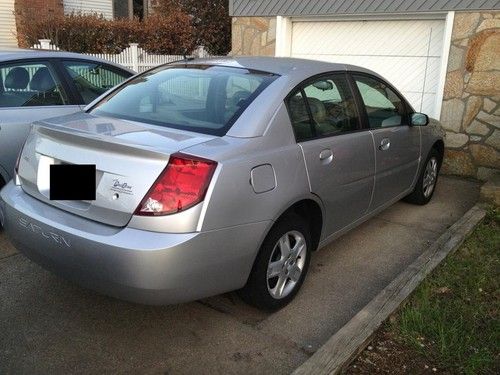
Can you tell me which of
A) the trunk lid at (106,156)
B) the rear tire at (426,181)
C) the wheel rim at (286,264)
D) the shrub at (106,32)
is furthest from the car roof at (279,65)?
the shrub at (106,32)

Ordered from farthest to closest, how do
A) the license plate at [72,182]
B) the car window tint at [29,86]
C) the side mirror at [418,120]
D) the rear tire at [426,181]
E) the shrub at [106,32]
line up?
the shrub at [106,32] < the rear tire at [426,181] < the side mirror at [418,120] < the car window tint at [29,86] < the license plate at [72,182]

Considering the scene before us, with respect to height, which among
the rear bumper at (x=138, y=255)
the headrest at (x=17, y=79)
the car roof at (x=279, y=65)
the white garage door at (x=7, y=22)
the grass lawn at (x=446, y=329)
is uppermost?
the white garage door at (x=7, y=22)

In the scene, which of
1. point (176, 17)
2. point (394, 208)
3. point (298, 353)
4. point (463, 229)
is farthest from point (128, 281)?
point (176, 17)

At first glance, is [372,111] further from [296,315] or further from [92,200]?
[92,200]

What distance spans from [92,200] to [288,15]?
6247 mm

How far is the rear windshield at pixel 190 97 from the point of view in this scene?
302cm

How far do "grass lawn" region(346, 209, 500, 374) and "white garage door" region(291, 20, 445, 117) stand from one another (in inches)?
158

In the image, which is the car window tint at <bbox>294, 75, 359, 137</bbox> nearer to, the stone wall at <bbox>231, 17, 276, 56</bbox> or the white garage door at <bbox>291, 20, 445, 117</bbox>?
the white garage door at <bbox>291, 20, 445, 117</bbox>

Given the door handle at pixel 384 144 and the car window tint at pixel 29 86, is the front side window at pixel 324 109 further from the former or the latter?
the car window tint at pixel 29 86

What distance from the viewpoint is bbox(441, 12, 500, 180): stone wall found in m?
6.33

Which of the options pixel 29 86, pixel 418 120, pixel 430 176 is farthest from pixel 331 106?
pixel 29 86

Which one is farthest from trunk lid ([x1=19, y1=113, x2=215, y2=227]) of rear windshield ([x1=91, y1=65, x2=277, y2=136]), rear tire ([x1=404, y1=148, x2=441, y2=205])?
rear tire ([x1=404, y1=148, x2=441, y2=205])

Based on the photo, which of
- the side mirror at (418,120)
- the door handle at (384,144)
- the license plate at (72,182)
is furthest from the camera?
the side mirror at (418,120)

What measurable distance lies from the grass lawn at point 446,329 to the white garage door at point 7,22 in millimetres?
14086
